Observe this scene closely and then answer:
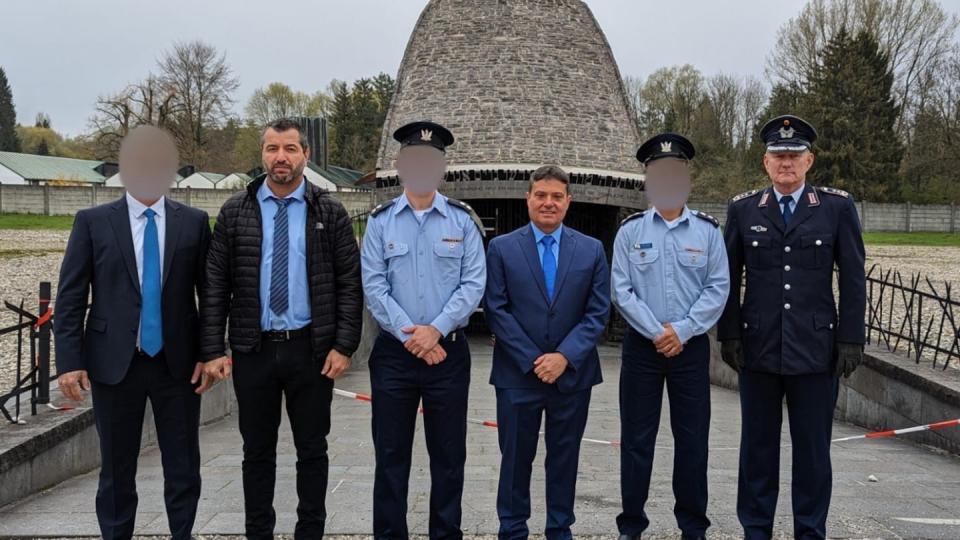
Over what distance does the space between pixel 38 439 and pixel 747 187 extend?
39.4m

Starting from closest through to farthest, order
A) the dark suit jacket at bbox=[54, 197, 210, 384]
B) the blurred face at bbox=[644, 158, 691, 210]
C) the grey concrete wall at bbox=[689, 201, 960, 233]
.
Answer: the dark suit jacket at bbox=[54, 197, 210, 384] → the blurred face at bbox=[644, 158, 691, 210] → the grey concrete wall at bbox=[689, 201, 960, 233]

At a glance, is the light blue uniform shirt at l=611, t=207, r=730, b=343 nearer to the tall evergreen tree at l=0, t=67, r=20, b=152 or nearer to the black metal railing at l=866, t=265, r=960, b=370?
the black metal railing at l=866, t=265, r=960, b=370

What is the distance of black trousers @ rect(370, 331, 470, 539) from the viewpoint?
13.4ft

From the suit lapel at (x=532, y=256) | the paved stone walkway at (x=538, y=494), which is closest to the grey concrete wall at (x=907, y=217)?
the paved stone walkway at (x=538, y=494)

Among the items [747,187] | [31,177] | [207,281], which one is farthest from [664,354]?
[31,177]

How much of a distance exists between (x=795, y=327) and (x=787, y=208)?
661mm

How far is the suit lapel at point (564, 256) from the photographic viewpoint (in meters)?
4.23

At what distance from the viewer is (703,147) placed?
50.2m

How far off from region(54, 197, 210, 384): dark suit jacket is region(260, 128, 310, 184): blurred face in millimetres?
634

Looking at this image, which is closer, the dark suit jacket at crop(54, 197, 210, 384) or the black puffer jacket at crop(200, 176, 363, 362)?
the dark suit jacket at crop(54, 197, 210, 384)

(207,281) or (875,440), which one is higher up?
(207,281)

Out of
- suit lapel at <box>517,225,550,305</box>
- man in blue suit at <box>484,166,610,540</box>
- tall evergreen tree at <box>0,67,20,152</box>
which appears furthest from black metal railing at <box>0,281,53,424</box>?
tall evergreen tree at <box>0,67,20,152</box>

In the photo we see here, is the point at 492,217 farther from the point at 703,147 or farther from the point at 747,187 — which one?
the point at 703,147

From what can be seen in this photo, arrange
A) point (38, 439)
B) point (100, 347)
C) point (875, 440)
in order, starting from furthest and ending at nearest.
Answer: point (875, 440)
point (38, 439)
point (100, 347)
